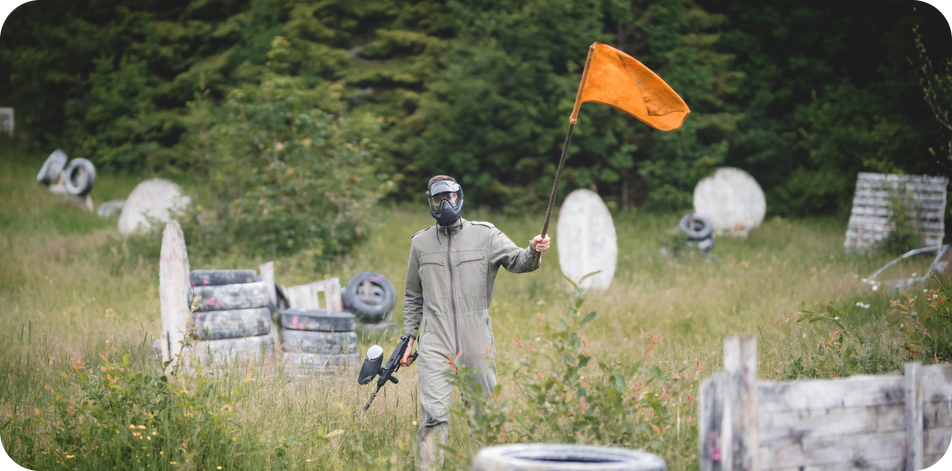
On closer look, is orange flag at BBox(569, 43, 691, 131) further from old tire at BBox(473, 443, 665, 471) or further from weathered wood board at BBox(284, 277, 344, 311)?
weathered wood board at BBox(284, 277, 344, 311)

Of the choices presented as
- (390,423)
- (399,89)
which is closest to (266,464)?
(390,423)

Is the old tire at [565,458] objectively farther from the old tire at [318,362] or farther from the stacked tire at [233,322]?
the stacked tire at [233,322]

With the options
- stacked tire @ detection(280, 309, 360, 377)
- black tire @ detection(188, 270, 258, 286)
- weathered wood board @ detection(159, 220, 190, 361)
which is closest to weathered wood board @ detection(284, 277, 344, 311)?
black tire @ detection(188, 270, 258, 286)

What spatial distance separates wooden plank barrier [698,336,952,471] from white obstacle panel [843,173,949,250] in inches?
396

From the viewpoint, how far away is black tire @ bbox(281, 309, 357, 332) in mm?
5965

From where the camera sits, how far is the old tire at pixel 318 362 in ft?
18.5

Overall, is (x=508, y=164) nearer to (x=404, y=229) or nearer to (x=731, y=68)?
(x=404, y=229)

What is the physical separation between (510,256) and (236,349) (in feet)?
9.54

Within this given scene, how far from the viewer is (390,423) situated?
178 inches

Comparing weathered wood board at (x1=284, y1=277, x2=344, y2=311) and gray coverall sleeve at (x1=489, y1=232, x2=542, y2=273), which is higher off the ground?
gray coverall sleeve at (x1=489, y1=232, x2=542, y2=273)

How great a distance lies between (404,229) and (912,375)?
41.8 feet

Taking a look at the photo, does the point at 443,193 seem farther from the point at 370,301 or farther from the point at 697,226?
the point at 697,226

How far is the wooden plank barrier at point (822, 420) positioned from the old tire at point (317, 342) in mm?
3902

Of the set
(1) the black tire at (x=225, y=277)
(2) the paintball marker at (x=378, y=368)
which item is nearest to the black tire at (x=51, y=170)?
(1) the black tire at (x=225, y=277)
